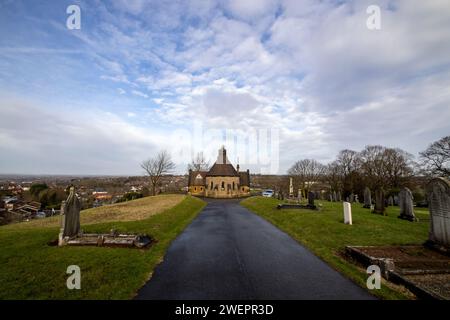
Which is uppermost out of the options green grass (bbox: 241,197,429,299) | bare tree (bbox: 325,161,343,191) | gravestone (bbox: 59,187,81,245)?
bare tree (bbox: 325,161,343,191)

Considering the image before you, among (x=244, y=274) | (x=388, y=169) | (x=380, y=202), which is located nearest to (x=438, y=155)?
(x=388, y=169)

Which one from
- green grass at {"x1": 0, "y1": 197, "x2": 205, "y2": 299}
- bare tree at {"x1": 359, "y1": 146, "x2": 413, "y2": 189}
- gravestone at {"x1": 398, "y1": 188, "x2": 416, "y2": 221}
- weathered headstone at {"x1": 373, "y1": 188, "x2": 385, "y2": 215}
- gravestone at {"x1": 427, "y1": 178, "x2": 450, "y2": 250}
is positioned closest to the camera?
green grass at {"x1": 0, "y1": 197, "x2": 205, "y2": 299}

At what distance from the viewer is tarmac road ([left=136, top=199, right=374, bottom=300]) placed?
5.12m

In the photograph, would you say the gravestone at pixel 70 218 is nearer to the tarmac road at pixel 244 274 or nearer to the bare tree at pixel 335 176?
the tarmac road at pixel 244 274

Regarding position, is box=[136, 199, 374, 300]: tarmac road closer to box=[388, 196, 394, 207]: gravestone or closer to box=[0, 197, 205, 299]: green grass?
box=[0, 197, 205, 299]: green grass

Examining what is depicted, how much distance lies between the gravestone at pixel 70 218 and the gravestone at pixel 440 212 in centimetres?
1559

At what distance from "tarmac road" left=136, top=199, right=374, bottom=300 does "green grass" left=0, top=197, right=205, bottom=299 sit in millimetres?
568

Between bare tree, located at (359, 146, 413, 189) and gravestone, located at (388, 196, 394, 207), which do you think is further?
bare tree, located at (359, 146, 413, 189)

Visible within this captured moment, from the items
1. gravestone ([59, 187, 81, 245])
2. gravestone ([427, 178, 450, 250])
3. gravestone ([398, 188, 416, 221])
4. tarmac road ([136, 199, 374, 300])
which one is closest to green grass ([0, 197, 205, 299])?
tarmac road ([136, 199, 374, 300])

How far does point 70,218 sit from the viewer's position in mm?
9656

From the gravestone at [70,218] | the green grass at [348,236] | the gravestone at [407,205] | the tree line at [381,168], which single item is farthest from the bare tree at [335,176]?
the gravestone at [70,218]

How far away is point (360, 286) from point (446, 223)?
5.88m

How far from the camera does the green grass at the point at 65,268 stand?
16.8ft
